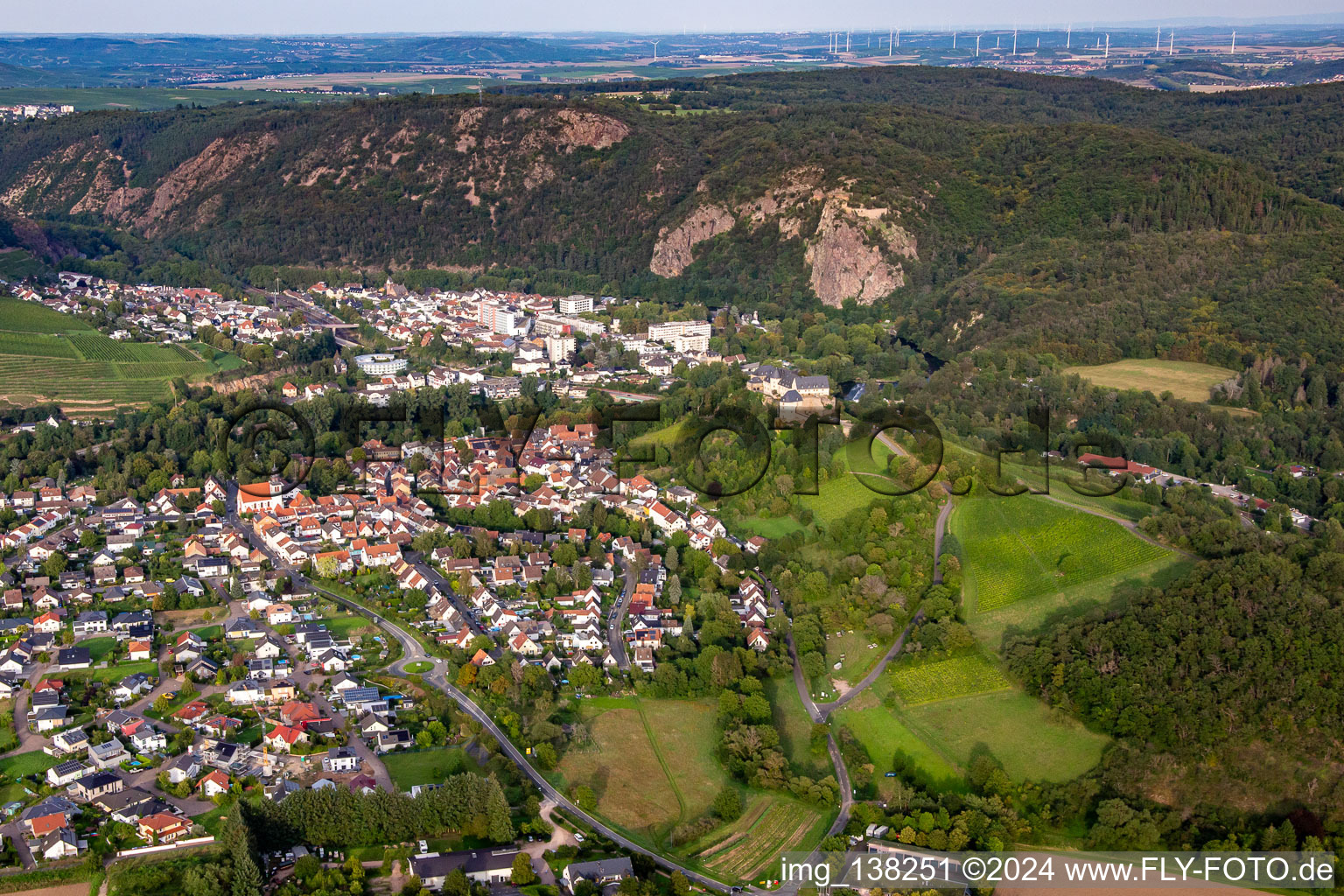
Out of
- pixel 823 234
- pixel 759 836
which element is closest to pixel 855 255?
pixel 823 234

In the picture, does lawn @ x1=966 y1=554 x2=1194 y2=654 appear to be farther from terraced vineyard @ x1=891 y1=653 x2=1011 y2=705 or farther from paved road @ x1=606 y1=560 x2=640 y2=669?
paved road @ x1=606 y1=560 x2=640 y2=669

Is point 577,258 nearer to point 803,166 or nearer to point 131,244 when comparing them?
point 803,166

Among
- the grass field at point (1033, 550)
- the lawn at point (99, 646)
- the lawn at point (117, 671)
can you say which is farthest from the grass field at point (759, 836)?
the lawn at point (99, 646)

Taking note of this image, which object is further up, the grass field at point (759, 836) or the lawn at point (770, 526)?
the lawn at point (770, 526)

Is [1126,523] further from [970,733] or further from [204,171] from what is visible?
[204,171]

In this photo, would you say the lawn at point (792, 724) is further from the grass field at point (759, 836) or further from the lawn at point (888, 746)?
the grass field at point (759, 836)

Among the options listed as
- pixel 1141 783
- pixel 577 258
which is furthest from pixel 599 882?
pixel 577 258

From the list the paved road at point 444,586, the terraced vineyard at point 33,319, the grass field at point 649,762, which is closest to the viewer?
the grass field at point 649,762
